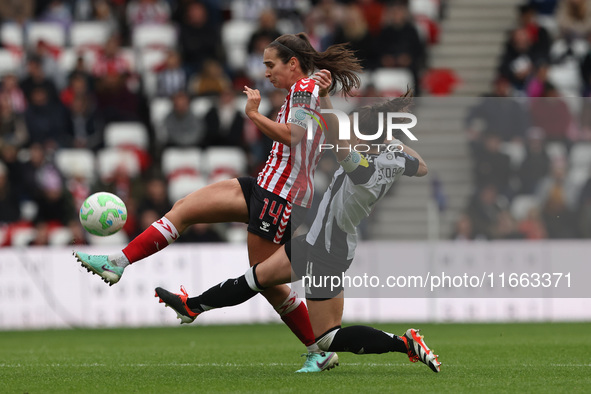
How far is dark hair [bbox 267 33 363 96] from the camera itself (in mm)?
7188

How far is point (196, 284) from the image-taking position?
13.1 m

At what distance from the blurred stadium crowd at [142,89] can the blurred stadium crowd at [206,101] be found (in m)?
0.02

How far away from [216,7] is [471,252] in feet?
21.6

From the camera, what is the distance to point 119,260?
700cm

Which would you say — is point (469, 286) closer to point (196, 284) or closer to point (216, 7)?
point (196, 284)

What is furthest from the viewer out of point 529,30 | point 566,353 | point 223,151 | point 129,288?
point 529,30

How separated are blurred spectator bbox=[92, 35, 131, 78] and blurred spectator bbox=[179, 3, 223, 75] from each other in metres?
0.93

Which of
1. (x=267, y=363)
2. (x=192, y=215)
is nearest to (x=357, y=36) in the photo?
(x=267, y=363)

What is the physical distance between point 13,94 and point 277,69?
360 inches

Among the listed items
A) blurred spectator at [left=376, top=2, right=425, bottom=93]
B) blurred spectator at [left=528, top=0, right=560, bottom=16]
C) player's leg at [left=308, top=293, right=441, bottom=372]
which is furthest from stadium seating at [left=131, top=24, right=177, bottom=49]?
player's leg at [left=308, top=293, right=441, bottom=372]

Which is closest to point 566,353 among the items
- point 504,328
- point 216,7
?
point 504,328

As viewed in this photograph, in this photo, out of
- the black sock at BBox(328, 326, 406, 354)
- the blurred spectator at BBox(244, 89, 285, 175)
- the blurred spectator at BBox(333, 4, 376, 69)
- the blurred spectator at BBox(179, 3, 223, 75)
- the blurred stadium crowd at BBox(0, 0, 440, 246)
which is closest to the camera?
the black sock at BBox(328, 326, 406, 354)

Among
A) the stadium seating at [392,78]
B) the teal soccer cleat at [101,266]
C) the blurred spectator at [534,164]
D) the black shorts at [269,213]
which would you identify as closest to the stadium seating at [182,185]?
the stadium seating at [392,78]

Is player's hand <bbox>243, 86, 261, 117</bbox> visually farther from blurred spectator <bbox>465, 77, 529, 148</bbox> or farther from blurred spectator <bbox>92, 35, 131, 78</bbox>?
blurred spectator <bbox>92, 35, 131, 78</bbox>
